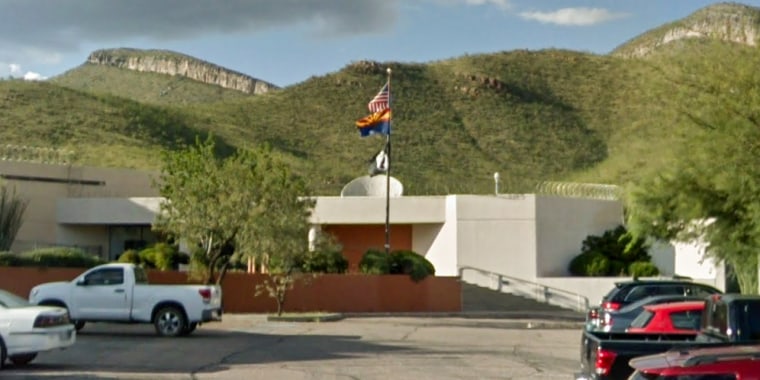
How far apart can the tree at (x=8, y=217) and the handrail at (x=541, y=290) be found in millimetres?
17611

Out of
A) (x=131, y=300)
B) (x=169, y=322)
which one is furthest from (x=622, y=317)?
(x=131, y=300)

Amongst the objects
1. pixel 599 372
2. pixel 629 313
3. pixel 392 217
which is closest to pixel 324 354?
pixel 629 313

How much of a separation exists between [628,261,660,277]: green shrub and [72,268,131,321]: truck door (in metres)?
22.7

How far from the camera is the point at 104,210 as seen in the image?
51125 millimetres

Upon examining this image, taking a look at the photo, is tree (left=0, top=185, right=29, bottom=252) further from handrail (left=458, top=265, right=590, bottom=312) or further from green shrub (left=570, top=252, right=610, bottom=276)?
green shrub (left=570, top=252, right=610, bottom=276)

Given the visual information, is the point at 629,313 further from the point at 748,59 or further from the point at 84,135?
the point at 84,135

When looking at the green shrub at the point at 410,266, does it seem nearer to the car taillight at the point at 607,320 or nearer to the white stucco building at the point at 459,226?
the white stucco building at the point at 459,226

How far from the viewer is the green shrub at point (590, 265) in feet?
154

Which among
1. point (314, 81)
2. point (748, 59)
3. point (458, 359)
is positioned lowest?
point (458, 359)

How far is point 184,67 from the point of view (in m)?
123

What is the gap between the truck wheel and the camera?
29.6 metres

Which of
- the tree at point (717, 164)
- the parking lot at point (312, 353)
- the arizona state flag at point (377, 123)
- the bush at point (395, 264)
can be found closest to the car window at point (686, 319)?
the parking lot at point (312, 353)

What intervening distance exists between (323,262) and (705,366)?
A: 107ft

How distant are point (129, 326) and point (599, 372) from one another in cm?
2211
